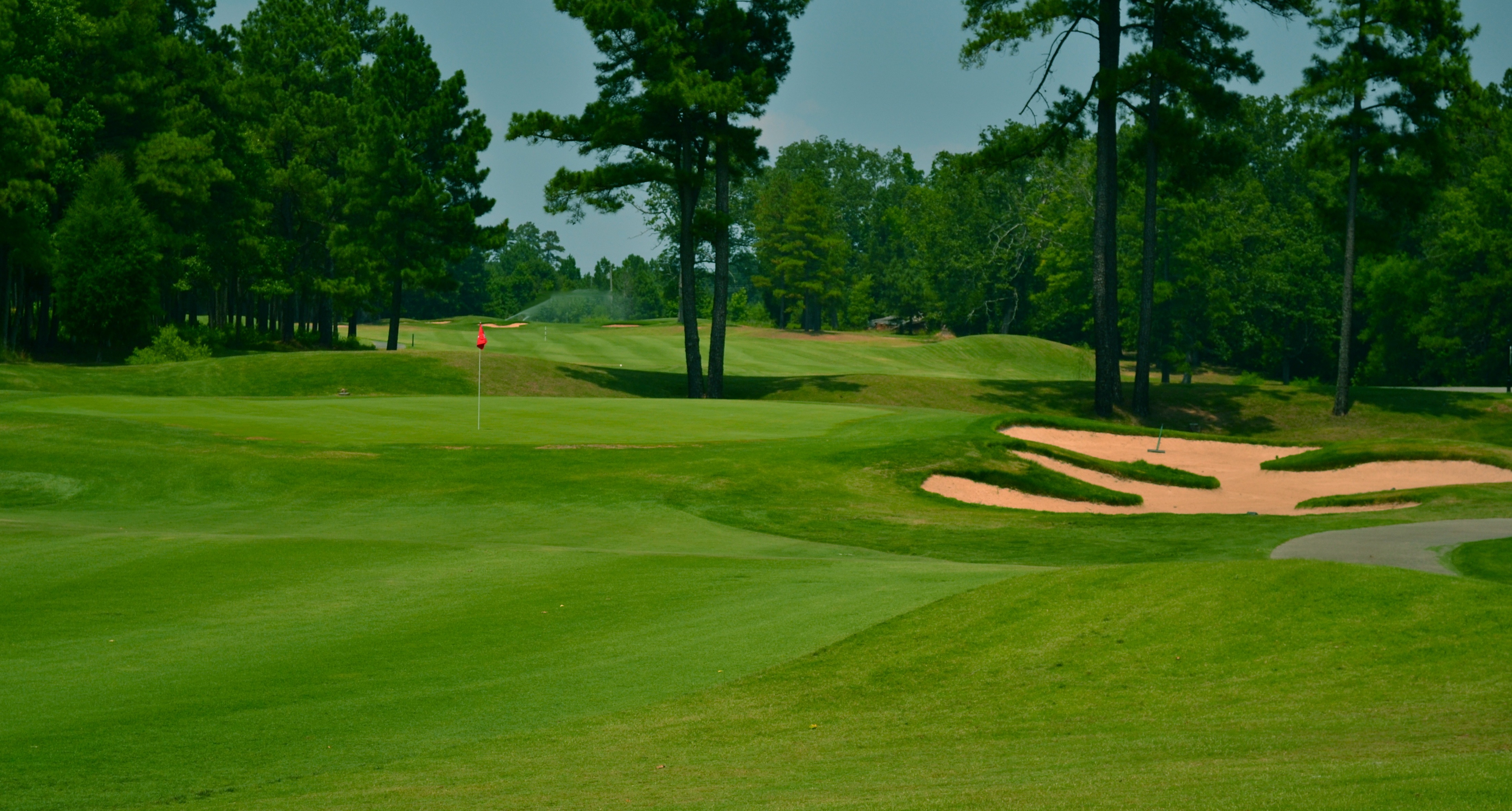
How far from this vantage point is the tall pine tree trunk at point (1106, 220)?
123ft

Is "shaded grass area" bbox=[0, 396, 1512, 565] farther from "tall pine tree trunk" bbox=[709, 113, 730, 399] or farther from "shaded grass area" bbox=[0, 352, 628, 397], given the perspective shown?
"tall pine tree trunk" bbox=[709, 113, 730, 399]

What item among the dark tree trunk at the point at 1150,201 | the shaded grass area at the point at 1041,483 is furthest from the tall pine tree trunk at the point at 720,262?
the shaded grass area at the point at 1041,483

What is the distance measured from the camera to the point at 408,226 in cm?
5728

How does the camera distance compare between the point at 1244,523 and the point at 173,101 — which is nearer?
the point at 1244,523

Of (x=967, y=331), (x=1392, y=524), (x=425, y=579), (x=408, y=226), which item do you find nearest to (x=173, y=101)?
(x=408, y=226)

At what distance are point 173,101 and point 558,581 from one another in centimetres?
5131

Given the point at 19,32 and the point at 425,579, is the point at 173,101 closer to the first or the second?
the point at 19,32

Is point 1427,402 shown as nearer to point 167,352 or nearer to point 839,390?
point 839,390

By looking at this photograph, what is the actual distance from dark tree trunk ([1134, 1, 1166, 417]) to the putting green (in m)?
10.9

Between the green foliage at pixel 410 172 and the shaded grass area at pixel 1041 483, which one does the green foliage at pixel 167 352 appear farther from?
the shaded grass area at pixel 1041 483

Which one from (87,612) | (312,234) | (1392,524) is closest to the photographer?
(87,612)

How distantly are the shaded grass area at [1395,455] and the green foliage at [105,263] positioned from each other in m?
41.2

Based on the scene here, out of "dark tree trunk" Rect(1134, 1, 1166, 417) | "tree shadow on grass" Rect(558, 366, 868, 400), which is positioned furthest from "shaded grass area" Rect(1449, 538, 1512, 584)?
"tree shadow on grass" Rect(558, 366, 868, 400)

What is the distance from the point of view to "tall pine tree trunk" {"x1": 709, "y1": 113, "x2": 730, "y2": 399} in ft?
142
